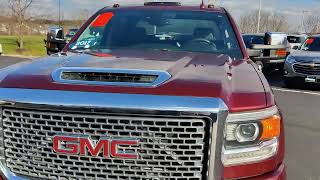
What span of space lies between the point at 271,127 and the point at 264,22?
213 feet

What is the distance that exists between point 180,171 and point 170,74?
0.55 metres

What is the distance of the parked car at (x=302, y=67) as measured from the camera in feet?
44.2

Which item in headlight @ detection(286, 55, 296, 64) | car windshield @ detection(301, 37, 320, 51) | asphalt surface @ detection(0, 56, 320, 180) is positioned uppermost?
car windshield @ detection(301, 37, 320, 51)

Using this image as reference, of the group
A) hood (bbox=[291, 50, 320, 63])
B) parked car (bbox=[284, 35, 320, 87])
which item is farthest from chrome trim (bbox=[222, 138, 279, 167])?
hood (bbox=[291, 50, 320, 63])

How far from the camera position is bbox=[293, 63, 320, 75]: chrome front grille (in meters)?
13.4

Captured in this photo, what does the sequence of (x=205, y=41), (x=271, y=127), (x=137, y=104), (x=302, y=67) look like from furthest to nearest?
(x=302, y=67)
(x=205, y=41)
(x=271, y=127)
(x=137, y=104)

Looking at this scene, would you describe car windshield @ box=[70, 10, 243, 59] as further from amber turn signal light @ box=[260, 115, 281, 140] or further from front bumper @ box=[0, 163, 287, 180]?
front bumper @ box=[0, 163, 287, 180]

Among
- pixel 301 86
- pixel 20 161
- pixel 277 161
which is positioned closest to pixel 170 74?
pixel 277 161

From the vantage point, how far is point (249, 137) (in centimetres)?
258

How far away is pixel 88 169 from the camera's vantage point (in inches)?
99.0

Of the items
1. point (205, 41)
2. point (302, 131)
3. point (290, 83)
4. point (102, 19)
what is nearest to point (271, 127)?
point (205, 41)

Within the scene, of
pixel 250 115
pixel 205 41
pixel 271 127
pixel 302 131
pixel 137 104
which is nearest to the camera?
pixel 137 104

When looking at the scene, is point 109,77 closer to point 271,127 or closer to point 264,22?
point 271,127

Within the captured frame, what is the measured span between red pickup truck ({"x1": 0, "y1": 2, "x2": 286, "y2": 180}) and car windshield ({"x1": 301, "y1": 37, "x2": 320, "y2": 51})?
12.6 metres
